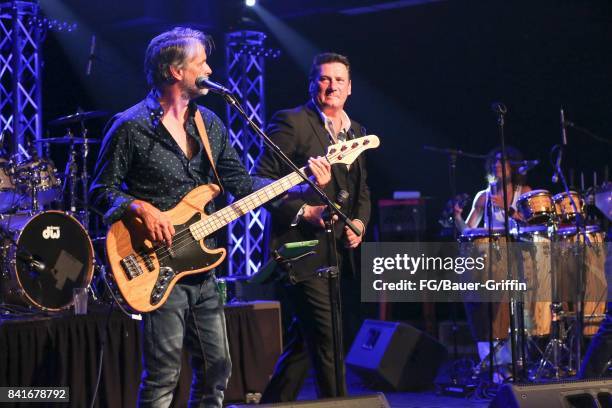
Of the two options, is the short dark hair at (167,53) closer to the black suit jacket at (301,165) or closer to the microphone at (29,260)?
the black suit jacket at (301,165)

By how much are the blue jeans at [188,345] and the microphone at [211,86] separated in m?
0.96

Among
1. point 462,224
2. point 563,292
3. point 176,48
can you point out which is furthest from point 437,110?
point 176,48

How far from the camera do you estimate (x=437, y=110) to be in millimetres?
12531

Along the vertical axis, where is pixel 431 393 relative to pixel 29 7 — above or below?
below

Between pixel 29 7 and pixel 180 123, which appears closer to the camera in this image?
pixel 180 123

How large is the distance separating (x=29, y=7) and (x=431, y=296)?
20.0 feet

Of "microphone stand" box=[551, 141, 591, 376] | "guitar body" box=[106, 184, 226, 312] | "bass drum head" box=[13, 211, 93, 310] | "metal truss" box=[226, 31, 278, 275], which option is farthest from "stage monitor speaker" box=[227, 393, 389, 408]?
"metal truss" box=[226, 31, 278, 275]

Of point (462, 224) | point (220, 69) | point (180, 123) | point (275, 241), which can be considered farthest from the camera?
point (220, 69)

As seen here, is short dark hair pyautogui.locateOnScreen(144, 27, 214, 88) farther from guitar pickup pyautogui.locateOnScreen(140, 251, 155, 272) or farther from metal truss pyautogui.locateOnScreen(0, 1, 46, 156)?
metal truss pyautogui.locateOnScreen(0, 1, 46, 156)

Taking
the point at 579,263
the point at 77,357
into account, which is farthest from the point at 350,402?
the point at 579,263

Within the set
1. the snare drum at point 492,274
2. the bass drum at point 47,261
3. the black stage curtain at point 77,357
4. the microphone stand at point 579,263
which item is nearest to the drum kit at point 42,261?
the bass drum at point 47,261

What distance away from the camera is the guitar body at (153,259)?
3.97 m

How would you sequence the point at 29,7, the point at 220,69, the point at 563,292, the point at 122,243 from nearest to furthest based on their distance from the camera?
the point at 122,243
the point at 563,292
the point at 29,7
the point at 220,69

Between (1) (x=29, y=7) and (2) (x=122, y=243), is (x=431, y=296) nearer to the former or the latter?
(1) (x=29, y=7)
